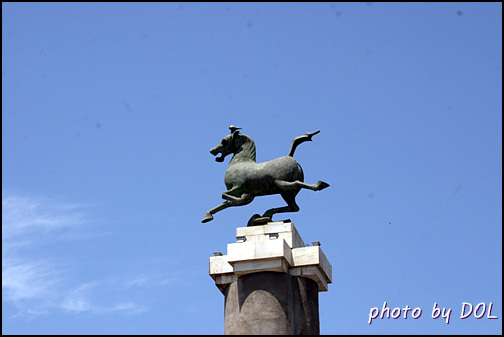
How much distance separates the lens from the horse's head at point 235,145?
18969mm

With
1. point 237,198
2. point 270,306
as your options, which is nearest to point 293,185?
point 237,198

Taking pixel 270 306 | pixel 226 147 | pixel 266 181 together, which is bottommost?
pixel 270 306

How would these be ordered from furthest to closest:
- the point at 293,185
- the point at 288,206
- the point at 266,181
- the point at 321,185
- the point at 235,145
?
the point at 235,145 < the point at 288,206 < the point at 266,181 < the point at 293,185 < the point at 321,185

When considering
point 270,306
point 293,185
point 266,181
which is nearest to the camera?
point 270,306

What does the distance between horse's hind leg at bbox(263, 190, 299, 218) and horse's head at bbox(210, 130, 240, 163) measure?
185cm

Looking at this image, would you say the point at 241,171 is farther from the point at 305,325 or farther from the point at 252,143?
the point at 305,325

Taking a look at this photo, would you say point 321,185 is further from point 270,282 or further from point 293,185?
point 270,282

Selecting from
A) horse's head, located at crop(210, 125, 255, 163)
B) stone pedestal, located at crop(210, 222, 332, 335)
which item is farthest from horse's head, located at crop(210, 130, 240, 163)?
stone pedestal, located at crop(210, 222, 332, 335)

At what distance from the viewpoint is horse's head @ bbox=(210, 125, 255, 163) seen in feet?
62.2

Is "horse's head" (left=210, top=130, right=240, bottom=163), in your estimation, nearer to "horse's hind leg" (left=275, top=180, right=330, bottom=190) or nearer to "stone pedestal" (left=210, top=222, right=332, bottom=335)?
"horse's hind leg" (left=275, top=180, right=330, bottom=190)

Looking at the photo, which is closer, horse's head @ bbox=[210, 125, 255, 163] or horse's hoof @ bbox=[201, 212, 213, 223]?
horse's hoof @ bbox=[201, 212, 213, 223]

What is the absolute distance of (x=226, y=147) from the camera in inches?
753

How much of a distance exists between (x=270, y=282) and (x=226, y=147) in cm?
400

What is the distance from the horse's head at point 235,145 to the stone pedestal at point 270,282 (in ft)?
7.82
